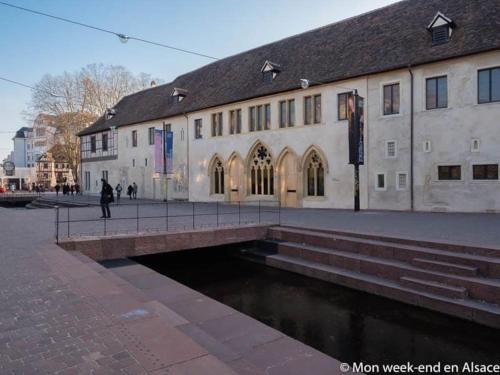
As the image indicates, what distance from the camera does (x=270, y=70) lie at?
26750mm

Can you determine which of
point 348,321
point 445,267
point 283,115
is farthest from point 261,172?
point 348,321

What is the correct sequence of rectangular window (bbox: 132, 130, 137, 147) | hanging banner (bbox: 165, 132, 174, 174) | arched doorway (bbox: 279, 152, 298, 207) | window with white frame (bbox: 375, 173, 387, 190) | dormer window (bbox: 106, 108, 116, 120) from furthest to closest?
dormer window (bbox: 106, 108, 116, 120) < rectangular window (bbox: 132, 130, 137, 147) < hanging banner (bbox: 165, 132, 174, 174) < arched doorway (bbox: 279, 152, 298, 207) < window with white frame (bbox: 375, 173, 387, 190)

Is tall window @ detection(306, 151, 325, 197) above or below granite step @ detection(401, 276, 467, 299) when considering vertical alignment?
above

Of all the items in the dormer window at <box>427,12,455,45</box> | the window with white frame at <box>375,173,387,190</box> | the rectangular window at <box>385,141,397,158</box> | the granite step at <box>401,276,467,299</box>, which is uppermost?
the dormer window at <box>427,12,455,45</box>

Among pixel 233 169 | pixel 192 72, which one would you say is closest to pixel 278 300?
pixel 233 169

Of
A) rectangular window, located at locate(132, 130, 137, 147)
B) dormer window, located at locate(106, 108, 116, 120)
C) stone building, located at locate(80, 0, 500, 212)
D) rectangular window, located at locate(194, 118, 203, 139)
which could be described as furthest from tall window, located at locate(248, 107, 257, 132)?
dormer window, located at locate(106, 108, 116, 120)

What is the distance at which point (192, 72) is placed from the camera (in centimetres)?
3862

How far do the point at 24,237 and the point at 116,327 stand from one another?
9242 millimetres

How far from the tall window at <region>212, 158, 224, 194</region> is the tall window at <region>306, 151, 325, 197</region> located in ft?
27.1

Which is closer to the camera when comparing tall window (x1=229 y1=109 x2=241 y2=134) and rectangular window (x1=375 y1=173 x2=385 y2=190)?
rectangular window (x1=375 y1=173 x2=385 y2=190)

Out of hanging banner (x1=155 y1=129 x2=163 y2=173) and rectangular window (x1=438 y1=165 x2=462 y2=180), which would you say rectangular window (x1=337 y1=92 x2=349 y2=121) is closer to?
rectangular window (x1=438 y1=165 x2=462 y2=180)

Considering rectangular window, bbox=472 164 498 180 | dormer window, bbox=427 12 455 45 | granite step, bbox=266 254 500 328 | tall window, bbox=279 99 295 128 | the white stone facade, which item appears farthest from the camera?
tall window, bbox=279 99 295 128

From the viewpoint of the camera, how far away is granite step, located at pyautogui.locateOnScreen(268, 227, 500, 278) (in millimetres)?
8195

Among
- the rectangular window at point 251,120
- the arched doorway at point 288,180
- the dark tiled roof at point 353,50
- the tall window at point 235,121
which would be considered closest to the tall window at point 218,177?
the tall window at point 235,121
